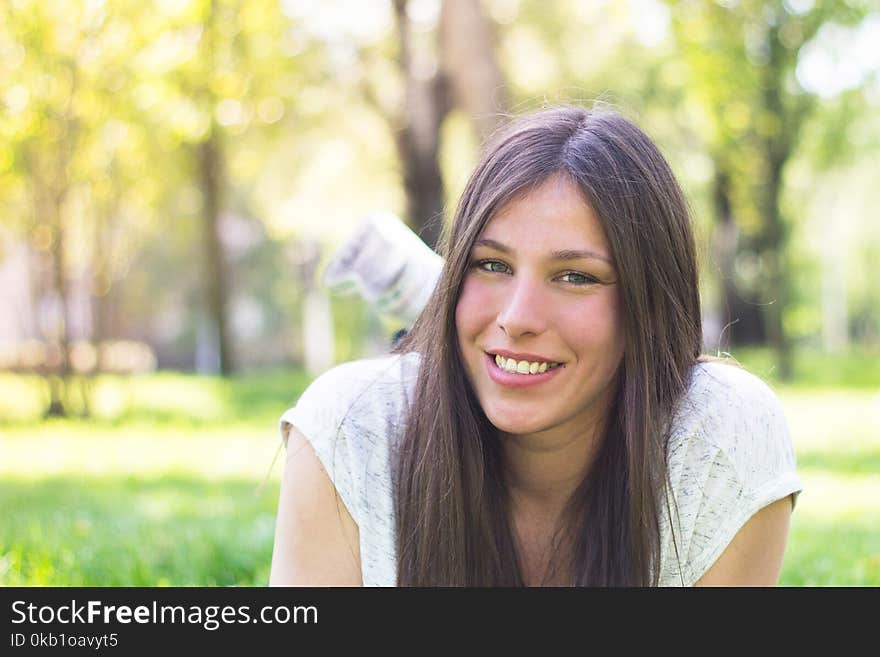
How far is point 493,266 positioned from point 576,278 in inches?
6.7

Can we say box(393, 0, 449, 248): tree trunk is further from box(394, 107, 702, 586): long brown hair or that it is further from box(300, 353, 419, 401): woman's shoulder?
box(394, 107, 702, 586): long brown hair

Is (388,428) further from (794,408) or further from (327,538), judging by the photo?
(794,408)

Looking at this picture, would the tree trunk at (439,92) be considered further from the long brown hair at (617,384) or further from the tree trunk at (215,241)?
the long brown hair at (617,384)

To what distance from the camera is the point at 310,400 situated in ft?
7.66

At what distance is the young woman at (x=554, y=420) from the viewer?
2.15m

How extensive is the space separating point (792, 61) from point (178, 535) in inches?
399

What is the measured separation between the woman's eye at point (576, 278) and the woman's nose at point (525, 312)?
6 centimetres

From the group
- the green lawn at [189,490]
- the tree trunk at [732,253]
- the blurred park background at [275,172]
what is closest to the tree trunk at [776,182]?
the blurred park background at [275,172]

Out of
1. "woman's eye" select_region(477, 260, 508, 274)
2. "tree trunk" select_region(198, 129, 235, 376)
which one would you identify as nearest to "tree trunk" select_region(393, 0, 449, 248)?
"tree trunk" select_region(198, 129, 235, 376)

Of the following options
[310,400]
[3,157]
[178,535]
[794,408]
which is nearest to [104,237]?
[3,157]

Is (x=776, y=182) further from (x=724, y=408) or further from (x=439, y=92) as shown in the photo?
(x=724, y=408)


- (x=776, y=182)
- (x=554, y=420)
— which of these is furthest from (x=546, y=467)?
(x=776, y=182)

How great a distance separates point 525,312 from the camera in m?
2.10
